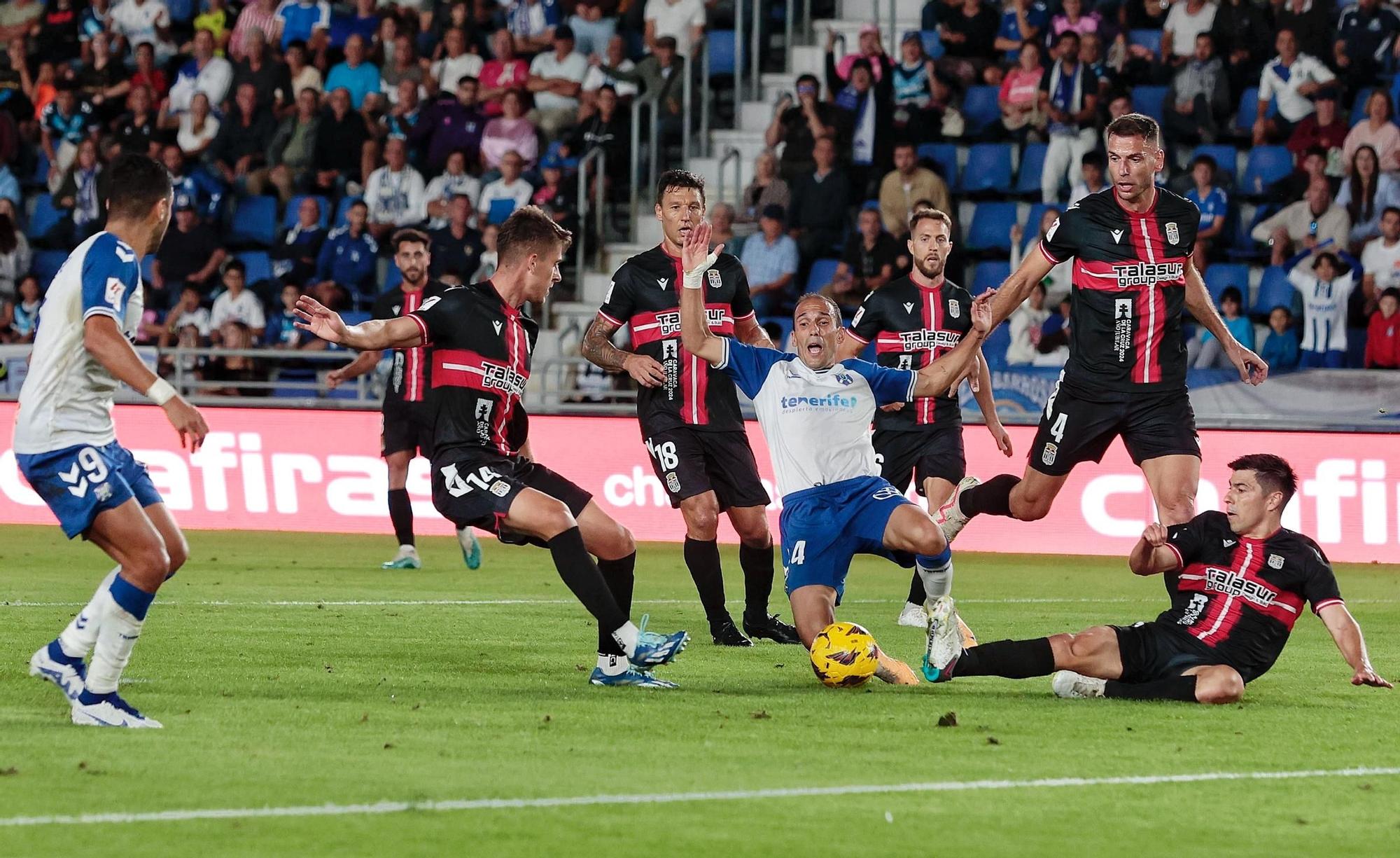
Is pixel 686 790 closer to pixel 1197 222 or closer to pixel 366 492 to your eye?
pixel 1197 222

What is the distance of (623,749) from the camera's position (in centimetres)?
658

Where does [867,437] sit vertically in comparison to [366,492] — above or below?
above

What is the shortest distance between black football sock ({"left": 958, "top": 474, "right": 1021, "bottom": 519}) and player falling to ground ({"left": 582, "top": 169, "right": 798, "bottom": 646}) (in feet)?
3.67

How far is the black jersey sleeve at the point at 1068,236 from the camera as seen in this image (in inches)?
378

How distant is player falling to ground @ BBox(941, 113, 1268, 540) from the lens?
371 inches

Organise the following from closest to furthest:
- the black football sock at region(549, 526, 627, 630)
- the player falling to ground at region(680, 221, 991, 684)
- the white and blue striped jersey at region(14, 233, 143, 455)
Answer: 1. the white and blue striped jersey at region(14, 233, 143, 455)
2. the black football sock at region(549, 526, 627, 630)
3. the player falling to ground at region(680, 221, 991, 684)

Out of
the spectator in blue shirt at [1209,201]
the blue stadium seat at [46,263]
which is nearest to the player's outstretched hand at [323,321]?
the spectator in blue shirt at [1209,201]

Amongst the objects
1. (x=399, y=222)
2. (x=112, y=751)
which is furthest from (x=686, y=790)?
(x=399, y=222)

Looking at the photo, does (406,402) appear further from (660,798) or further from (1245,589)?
(660,798)

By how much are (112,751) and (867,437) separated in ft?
13.2

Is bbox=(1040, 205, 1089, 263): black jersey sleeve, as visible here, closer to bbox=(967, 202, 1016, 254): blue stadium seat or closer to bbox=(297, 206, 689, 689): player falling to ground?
bbox=(297, 206, 689, 689): player falling to ground

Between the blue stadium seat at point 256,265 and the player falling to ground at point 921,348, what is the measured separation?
1280 centimetres

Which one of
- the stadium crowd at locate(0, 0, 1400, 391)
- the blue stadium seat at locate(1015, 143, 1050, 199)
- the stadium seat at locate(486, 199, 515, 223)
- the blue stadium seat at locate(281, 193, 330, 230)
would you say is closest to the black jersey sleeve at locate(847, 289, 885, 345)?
the stadium crowd at locate(0, 0, 1400, 391)

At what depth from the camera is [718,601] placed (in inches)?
402
